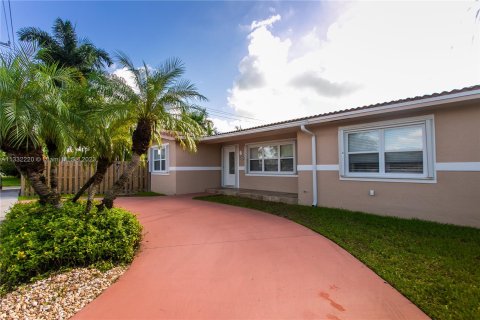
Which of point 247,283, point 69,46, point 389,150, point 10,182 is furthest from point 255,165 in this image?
point 10,182

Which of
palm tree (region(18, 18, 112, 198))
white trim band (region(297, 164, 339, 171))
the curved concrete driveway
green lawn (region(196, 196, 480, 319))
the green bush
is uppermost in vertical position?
palm tree (region(18, 18, 112, 198))

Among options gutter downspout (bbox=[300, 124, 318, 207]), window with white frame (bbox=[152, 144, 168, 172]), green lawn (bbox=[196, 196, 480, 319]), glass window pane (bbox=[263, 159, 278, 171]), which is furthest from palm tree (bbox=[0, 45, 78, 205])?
window with white frame (bbox=[152, 144, 168, 172])

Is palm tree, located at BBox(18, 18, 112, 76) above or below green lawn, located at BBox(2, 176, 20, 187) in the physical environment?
above

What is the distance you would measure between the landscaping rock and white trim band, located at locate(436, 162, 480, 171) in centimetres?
764

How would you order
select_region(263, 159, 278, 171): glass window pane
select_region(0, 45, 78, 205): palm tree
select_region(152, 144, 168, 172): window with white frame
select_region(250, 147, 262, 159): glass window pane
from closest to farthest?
1. select_region(0, 45, 78, 205): palm tree
2. select_region(263, 159, 278, 171): glass window pane
3. select_region(250, 147, 262, 159): glass window pane
4. select_region(152, 144, 168, 172): window with white frame

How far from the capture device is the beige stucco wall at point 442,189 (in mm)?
5516

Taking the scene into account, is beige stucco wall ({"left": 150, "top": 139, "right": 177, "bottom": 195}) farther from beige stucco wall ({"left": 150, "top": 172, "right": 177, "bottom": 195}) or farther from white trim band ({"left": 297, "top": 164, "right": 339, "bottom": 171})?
white trim band ({"left": 297, "top": 164, "right": 339, "bottom": 171})

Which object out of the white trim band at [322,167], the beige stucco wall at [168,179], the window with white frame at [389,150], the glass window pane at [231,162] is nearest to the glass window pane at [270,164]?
the white trim band at [322,167]

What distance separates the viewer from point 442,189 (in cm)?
591

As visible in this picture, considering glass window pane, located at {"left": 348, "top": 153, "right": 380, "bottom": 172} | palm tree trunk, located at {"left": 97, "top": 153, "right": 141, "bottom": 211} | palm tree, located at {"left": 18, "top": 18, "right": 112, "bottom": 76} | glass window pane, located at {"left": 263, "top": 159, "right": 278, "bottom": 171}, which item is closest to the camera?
palm tree trunk, located at {"left": 97, "top": 153, "right": 141, "bottom": 211}

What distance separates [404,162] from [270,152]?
5792 mm

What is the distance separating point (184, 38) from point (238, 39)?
2569 mm

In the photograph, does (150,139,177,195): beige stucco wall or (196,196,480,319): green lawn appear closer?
(196,196,480,319): green lawn

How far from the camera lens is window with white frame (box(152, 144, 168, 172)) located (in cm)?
1343
